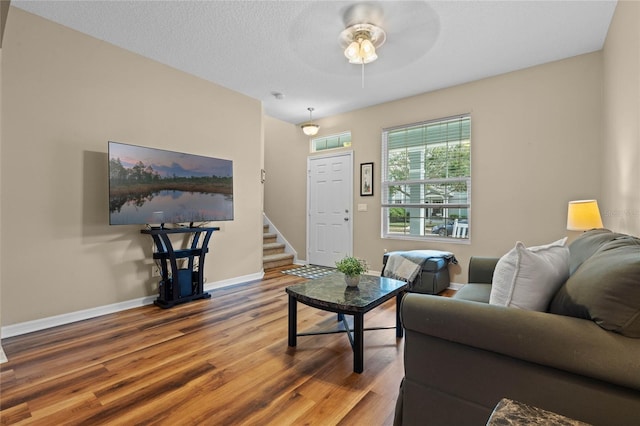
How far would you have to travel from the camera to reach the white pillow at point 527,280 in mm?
1279

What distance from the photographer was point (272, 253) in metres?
5.91

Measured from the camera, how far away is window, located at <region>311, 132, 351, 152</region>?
5.42 metres

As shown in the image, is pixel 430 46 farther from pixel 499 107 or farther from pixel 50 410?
pixel 50 410

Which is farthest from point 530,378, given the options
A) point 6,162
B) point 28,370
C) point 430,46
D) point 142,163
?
point 6,162

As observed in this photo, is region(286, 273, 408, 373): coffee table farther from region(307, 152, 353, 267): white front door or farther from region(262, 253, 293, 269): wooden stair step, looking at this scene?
region(262, 253, 293, 269): wooden stair step

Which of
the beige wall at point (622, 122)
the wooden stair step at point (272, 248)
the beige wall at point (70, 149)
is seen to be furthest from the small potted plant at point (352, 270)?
the wooden stair step at point (272, 248)

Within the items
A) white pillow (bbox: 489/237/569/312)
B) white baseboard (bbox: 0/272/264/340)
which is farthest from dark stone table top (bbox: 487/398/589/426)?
white baseboard (bbox: 0/272/264/340)

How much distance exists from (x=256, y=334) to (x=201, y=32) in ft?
9.54

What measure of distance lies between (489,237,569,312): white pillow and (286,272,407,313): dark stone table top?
92cm

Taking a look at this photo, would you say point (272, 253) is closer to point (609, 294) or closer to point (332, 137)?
point (332, 137)

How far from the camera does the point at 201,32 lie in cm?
298

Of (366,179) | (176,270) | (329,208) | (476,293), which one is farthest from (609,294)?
(329,208)

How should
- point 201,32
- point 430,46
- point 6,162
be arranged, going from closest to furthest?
point 6,162 → point 201,32 → point 430,46

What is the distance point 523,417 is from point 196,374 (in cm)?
198
